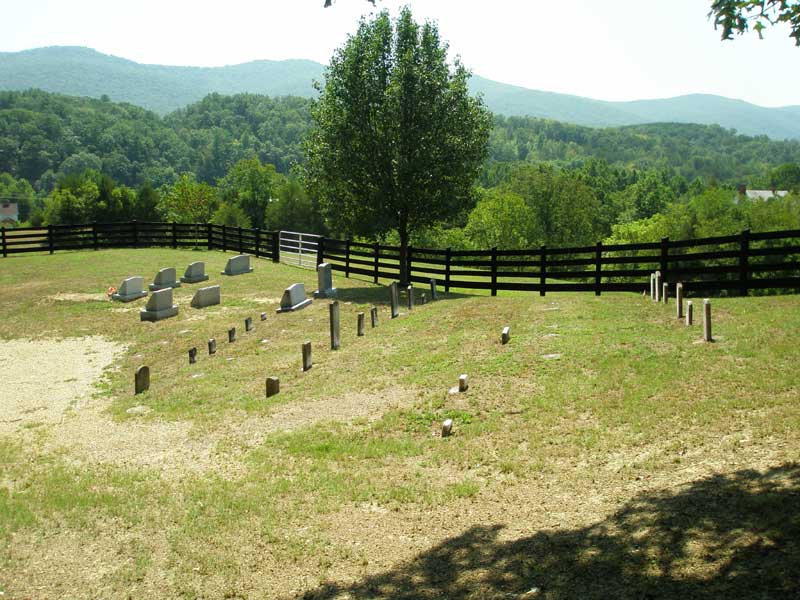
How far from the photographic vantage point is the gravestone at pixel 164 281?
2750 centimetres

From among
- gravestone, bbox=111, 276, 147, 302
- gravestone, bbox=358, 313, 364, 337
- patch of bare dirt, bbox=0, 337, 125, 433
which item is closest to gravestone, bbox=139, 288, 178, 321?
patch of bare dirt, bbox=0, 337, 125, 433

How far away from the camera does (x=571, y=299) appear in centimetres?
2011

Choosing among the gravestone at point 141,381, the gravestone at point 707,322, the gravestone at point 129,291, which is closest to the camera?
the gravestone at point 707,322

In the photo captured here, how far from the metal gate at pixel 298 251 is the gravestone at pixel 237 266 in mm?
3655

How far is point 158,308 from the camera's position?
22.9 metres

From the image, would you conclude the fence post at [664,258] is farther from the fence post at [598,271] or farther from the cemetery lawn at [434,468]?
the cemetery lawn at [434,468]

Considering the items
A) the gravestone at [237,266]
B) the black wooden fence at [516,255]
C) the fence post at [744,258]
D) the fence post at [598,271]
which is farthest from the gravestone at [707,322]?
the gravestone at [237,266]

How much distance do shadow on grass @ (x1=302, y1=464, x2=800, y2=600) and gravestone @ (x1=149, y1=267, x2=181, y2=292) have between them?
23135 millimetres

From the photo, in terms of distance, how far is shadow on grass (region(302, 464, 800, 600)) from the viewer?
533 centimetres

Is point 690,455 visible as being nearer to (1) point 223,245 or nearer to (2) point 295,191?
(1) point 223,245

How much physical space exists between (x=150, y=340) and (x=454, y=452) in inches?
548

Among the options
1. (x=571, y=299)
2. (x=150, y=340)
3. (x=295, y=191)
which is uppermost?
(x=295, y=191)

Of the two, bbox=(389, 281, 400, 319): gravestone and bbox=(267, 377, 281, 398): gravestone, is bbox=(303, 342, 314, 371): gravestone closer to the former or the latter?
bbox=(267, 377, 281, 398): gravestone

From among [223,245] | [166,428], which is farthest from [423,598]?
[223,245]
